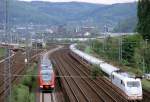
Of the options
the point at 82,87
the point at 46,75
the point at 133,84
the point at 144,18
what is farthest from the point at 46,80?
the point at 144,18

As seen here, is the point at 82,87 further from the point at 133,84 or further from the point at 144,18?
the point at 144,18

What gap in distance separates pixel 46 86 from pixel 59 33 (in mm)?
74044

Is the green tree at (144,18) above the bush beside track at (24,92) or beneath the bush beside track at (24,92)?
above

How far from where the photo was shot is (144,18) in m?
79.0

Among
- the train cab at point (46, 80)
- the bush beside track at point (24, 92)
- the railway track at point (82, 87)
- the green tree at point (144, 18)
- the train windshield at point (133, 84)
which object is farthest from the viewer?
the green tree at point (144, 18)

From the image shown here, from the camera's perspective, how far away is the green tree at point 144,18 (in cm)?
7681

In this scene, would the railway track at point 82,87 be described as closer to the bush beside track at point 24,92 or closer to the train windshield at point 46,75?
the train windshield at point 46,75

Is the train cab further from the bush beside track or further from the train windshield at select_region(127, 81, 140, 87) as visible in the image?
the train windshield at select_region(127, 81, 140, 87)

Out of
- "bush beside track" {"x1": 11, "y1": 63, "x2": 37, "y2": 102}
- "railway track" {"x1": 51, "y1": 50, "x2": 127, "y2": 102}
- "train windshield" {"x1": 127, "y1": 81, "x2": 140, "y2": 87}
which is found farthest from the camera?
"railway track" {"x1": 51, "y1": 50, "x2": 127, "y2": 102}

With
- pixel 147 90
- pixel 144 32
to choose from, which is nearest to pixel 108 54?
pixel 144 32

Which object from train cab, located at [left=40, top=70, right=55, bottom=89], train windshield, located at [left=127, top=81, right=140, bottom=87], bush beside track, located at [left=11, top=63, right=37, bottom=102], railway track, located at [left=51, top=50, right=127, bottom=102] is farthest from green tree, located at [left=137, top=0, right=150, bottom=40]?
train windshield, located at [left=127, top=81, right=140, bottom=87]

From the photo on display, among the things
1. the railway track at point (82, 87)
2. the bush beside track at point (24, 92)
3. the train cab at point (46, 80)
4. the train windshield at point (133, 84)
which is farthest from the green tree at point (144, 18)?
the train windshield at point (133, 84)

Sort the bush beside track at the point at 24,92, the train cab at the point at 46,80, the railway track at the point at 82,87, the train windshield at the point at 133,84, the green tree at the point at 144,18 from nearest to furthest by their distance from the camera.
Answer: the bush beside track at the point at 24,92, the train windshield at the point at 133,84, the railway track at the point at 82,87, the train cab at the point at 46,80, the green tree at the point at 144,18

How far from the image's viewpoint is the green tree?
7681 centimetres
